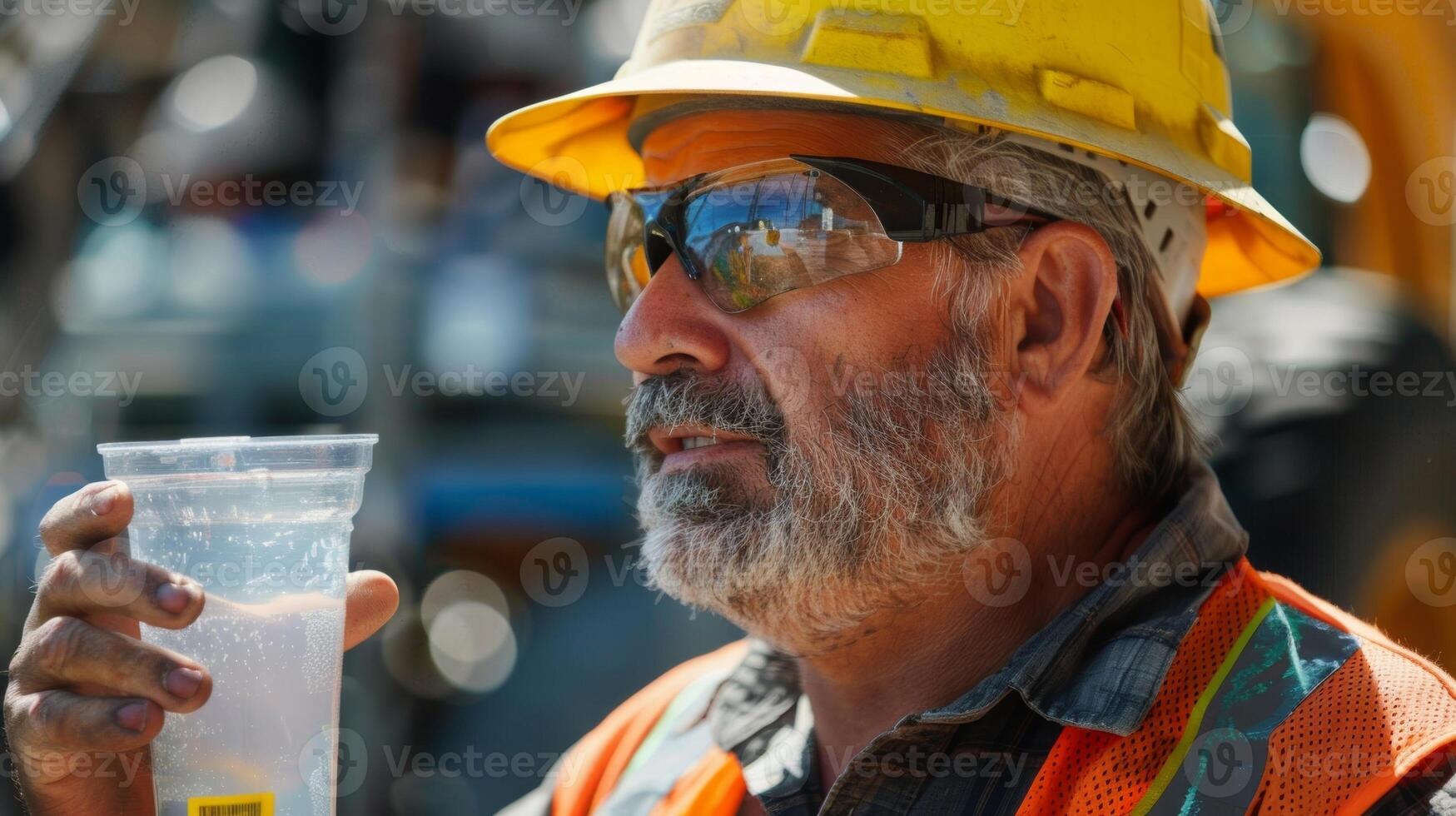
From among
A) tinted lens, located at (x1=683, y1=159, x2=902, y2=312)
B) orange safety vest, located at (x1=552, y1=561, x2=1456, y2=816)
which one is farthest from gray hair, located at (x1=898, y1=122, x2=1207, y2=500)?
orange safety vest, located at (x1=552, y1=561, x2=1456, y2=816)

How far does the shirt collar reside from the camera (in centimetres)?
183

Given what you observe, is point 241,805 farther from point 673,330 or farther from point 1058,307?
point 1058,307

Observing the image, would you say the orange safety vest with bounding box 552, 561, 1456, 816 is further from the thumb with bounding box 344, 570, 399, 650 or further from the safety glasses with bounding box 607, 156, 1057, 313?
the thumb with bounding box 344, 570, 399, 650

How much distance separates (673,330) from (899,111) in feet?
1.79

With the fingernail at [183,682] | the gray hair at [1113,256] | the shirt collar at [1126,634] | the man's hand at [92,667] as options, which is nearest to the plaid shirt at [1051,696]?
the shirt collar at [1126,634]

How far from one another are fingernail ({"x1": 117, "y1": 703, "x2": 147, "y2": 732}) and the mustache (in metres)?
0.96

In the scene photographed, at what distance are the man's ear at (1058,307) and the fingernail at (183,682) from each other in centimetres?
140

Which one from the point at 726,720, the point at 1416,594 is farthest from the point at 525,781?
the point at 1416,594

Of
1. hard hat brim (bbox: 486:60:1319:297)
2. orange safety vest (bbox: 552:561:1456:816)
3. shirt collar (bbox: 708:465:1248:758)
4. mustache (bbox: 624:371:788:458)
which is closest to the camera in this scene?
orange safety vest (bbox: 552:561:1456:816)

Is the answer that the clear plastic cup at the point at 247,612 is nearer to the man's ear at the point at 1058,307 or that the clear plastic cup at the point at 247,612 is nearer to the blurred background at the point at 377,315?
the man's ear at the point at 1058,307

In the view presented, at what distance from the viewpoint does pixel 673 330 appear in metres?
2.21

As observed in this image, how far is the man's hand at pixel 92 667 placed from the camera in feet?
4.95

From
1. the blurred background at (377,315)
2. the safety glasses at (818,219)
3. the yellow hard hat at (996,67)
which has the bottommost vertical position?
Answer: the blurred background at (377,315)

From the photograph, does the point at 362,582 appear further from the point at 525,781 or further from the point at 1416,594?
the point at 525,781
